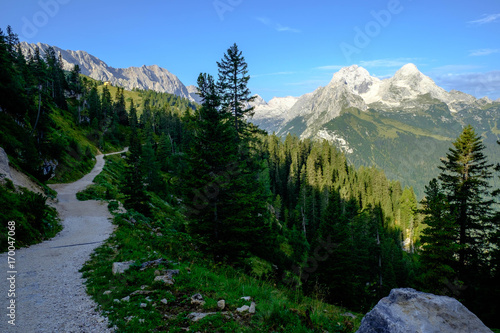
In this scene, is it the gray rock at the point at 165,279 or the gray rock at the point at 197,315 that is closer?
the gray rock at the point at 197,315

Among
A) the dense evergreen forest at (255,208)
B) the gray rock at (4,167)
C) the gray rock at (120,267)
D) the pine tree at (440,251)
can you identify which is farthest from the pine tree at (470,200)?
the gray rock at (4,167)

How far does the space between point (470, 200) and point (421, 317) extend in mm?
23716

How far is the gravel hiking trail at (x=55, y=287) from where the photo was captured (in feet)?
19.5

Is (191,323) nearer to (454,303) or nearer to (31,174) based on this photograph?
(454,303)

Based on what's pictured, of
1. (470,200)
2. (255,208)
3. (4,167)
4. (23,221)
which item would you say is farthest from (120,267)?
(470,200)

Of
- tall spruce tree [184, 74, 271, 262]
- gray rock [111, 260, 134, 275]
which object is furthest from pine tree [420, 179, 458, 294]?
gray rock [111, 260, 134, 275]

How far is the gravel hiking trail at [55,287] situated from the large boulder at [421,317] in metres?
6.05

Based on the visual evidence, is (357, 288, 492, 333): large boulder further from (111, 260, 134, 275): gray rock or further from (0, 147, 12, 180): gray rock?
(0, 147, 12, 180): gray rock

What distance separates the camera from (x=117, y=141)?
86.5 m

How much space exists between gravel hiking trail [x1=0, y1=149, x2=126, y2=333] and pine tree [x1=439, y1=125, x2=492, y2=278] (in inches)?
1020

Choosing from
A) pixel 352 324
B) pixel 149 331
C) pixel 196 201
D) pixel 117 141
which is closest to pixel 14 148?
pixel 196 201

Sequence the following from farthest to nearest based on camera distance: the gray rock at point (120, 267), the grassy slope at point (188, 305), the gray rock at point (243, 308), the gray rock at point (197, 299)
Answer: the gray rock at point (120, 267) → the gray rock at point (197, 299) → the gray rock at point (243, 308) → the grassy slope at point (188, 305)

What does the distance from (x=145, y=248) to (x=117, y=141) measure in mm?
86120

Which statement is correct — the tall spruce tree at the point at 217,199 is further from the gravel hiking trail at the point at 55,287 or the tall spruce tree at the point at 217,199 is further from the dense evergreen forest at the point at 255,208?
the gravel hiking trail at the point at 55,287
